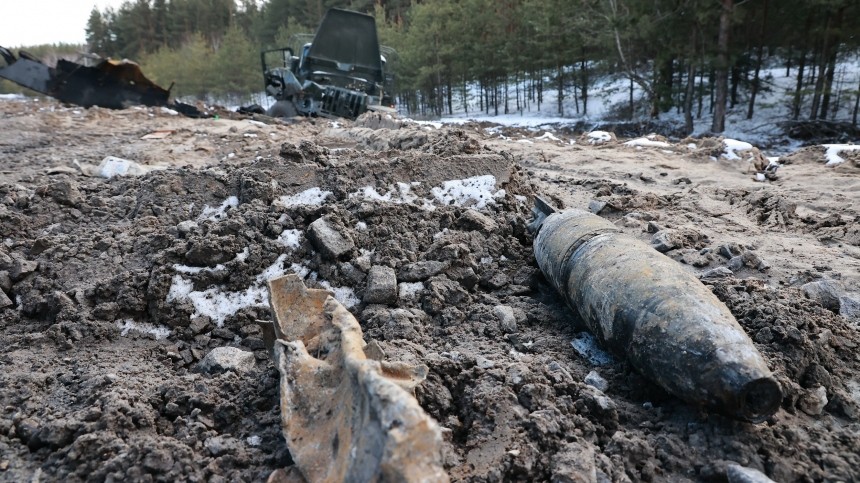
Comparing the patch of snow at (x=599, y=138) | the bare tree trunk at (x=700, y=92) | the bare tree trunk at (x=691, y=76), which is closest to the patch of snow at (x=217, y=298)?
the patch of snow at (x=599, y=138)

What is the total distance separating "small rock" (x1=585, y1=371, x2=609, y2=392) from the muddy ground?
0.13 feet

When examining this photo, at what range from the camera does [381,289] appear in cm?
312

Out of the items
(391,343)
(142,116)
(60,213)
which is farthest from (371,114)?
(391,343)

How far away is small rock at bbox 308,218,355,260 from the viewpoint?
3369mm

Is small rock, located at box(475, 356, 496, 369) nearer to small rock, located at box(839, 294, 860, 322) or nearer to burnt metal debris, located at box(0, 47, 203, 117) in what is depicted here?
small rock, located at box(839, 294, 860, 322)

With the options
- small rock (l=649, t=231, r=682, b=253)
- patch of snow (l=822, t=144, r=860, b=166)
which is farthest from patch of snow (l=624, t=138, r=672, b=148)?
small rock (l=649, t=231, r=682, b=253)

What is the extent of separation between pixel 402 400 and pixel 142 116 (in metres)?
12.3

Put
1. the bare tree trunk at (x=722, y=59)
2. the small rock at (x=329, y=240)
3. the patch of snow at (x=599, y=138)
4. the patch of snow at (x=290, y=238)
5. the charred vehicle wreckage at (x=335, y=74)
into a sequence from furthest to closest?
the bare tree trunk at (x=722, y=59) → the charred vehicle wreckage at (x=335, y=74) → the patch of snow at (x=599, y=138) → the patch of snow at (x=290, y=238) → the small rock at (x=329, y=240)

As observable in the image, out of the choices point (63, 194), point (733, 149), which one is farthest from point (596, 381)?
point (733, 149)

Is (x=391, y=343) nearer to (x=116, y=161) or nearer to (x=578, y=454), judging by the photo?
(x=578, y=454)

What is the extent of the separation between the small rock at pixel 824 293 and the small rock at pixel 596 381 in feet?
4.95

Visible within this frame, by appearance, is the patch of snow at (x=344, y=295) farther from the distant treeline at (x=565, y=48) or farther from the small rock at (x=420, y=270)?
the distant treeline at (x=565, y=48)

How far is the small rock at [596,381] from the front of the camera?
2349 millimetres

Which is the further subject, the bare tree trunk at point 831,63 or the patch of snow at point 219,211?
the bare tree trunk at point 831,63
